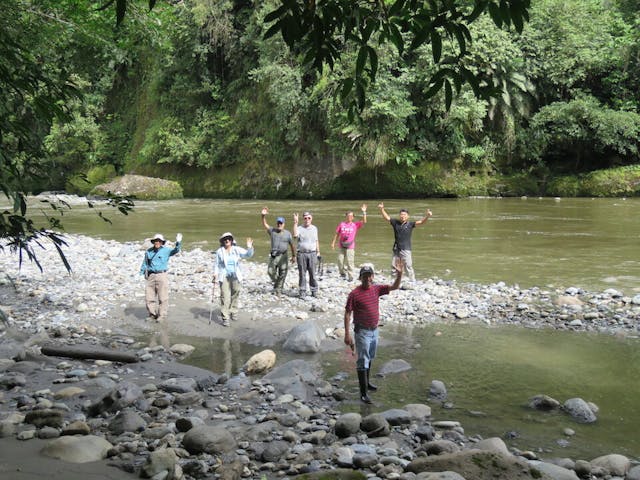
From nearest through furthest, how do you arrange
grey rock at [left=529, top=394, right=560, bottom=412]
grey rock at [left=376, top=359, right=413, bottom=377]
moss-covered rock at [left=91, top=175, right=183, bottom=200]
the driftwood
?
grey rock at [left=529, top=394, right=560, bottom=412] → grey rock at [left=376, top=359, right=413, bottom=377] → the driftwood → moss-covered rock at [left=91, top=175, right=183, bottom=200]

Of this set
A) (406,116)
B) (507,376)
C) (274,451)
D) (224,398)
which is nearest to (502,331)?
(507,376)

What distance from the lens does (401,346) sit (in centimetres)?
905

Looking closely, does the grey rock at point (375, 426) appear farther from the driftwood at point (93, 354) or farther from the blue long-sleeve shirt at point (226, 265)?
the blue long-sleeve shirt at point (226, 265)

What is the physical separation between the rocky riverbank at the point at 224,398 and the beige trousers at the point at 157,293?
0.83 feet

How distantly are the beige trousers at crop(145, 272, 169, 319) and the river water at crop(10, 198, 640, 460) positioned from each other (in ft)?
3.82

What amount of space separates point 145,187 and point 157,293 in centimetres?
2421

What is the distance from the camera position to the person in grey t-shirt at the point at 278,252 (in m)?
11.6

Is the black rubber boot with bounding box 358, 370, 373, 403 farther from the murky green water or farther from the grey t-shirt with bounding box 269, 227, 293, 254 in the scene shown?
the murky green water

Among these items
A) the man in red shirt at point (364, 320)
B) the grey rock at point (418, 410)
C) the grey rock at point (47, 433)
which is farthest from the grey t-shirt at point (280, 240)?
the grey rock at point (47, 433)

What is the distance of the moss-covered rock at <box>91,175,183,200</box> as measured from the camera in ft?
107

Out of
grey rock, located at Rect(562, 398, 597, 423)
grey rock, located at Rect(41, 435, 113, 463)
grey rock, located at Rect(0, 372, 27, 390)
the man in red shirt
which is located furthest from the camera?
the man in red shirt

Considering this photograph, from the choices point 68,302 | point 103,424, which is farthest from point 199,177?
point 103,424

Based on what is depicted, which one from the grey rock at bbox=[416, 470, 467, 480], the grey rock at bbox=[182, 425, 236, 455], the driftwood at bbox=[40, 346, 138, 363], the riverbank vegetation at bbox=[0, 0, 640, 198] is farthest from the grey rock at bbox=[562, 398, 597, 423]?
the riverbank vegetation at bbox=[0, 0, 640, 198]

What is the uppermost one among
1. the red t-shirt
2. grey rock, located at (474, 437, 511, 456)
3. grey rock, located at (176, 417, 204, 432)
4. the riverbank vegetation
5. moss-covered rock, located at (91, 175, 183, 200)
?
the riverbank vegetation
